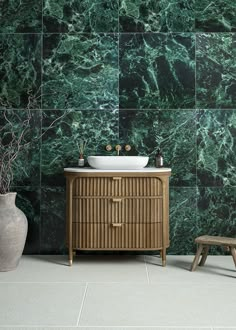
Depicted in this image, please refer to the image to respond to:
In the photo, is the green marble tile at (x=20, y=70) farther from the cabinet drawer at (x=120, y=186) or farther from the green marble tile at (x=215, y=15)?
the green marble tile at (x=215, y=15)

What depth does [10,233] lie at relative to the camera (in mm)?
3990

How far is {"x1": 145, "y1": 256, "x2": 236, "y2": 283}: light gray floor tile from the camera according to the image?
3.75m

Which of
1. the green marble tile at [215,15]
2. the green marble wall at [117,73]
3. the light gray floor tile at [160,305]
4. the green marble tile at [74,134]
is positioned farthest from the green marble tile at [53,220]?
the green marble tile at [215,15]

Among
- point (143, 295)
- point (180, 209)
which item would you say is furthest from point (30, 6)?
point (143, 295)

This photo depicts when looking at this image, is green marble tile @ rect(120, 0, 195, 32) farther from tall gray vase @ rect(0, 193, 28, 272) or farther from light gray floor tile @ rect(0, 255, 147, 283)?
light gray floor tile @ rect(0, 255, 147, 283)

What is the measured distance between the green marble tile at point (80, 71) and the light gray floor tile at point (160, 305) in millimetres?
2025

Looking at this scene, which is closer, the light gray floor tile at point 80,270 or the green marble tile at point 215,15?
the light gray floor tile at point 80,270

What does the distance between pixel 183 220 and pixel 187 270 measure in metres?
0.71

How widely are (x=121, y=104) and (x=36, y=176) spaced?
117 cm

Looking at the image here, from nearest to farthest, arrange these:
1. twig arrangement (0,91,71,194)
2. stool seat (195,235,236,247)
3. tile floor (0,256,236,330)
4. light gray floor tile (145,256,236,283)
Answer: tile floor (0,256,236,330) < light gray floor tile (145,256,236,283) < stool seat (195,235,236,247) < twig arrangement (0,91,71,194)

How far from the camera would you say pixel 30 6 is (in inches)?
185

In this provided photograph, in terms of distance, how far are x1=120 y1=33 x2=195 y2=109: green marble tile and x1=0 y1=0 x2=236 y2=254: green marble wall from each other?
1cm

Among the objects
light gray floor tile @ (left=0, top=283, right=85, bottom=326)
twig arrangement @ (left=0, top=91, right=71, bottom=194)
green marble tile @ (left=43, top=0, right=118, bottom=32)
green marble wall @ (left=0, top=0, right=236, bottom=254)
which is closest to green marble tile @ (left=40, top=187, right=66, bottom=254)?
green marble wall @ (left=0, top=0, right=236, bottom=254)

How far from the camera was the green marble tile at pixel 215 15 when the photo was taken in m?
4.69
